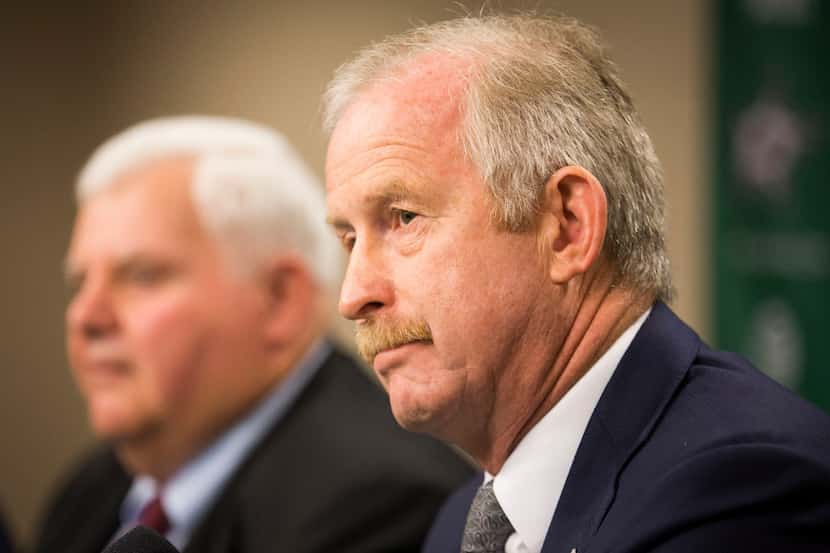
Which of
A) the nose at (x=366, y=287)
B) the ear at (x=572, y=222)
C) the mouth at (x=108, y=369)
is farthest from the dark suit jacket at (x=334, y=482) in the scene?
the ear at (x=572, y=222)

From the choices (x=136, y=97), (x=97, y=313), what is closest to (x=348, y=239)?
(x=97, y=313)

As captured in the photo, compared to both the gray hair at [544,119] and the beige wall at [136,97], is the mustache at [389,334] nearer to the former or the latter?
the gray hair at [544,119]

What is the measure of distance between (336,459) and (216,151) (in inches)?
31.1

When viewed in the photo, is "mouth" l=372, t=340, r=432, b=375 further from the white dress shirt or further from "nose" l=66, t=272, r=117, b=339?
"nose" l=66, t=272, r=117, b=339

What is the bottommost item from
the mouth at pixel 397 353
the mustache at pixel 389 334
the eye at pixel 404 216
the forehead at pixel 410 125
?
the mouth at pixel 397 353

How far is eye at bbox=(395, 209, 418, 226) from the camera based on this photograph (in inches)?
52.4

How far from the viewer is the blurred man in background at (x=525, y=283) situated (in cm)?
127

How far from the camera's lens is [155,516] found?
2.42m

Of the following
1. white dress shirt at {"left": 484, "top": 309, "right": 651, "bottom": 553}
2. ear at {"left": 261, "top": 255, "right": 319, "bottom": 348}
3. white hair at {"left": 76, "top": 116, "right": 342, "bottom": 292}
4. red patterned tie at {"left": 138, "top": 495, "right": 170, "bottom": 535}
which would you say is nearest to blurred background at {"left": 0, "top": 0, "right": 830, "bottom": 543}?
white hair at {"left": 76, "top": 116, "right": 342, "bottom": 292}

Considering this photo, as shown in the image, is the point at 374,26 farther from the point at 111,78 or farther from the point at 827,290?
the point at 827,290

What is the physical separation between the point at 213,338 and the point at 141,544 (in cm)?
124

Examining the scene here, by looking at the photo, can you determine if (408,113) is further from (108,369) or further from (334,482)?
(108,369)

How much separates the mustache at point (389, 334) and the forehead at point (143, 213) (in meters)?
1.16

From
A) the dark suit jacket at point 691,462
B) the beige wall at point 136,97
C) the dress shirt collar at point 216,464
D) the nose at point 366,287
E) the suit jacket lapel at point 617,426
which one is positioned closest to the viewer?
the dark suit jacket at point 691,462
